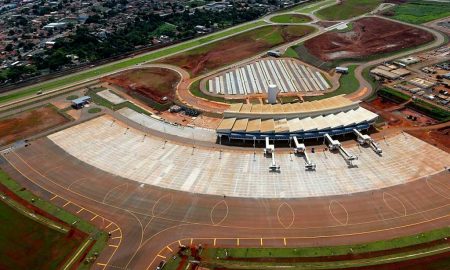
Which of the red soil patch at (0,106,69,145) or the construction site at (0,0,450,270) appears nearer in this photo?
the construction site at (0,0,450,270)

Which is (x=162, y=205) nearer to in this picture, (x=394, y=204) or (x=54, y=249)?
(x=54, y=249)

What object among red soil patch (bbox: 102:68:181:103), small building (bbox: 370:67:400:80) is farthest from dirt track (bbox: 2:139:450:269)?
small building (bbox: 370:67:400:80)

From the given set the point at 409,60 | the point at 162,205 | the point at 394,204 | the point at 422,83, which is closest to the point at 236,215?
the point at 162,205

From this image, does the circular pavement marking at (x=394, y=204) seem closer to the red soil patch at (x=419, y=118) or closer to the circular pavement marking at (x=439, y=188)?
the circular pavement marking at (x=439, y=188)

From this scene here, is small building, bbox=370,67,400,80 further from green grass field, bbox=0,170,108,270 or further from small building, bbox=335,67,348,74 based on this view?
green grass field, bbox=0,170,108,270

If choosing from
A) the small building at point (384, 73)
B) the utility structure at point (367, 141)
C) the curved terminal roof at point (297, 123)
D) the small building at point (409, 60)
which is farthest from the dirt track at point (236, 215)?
the small building at point (409, 60)

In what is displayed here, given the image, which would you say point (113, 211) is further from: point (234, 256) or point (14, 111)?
point (14, 111)
